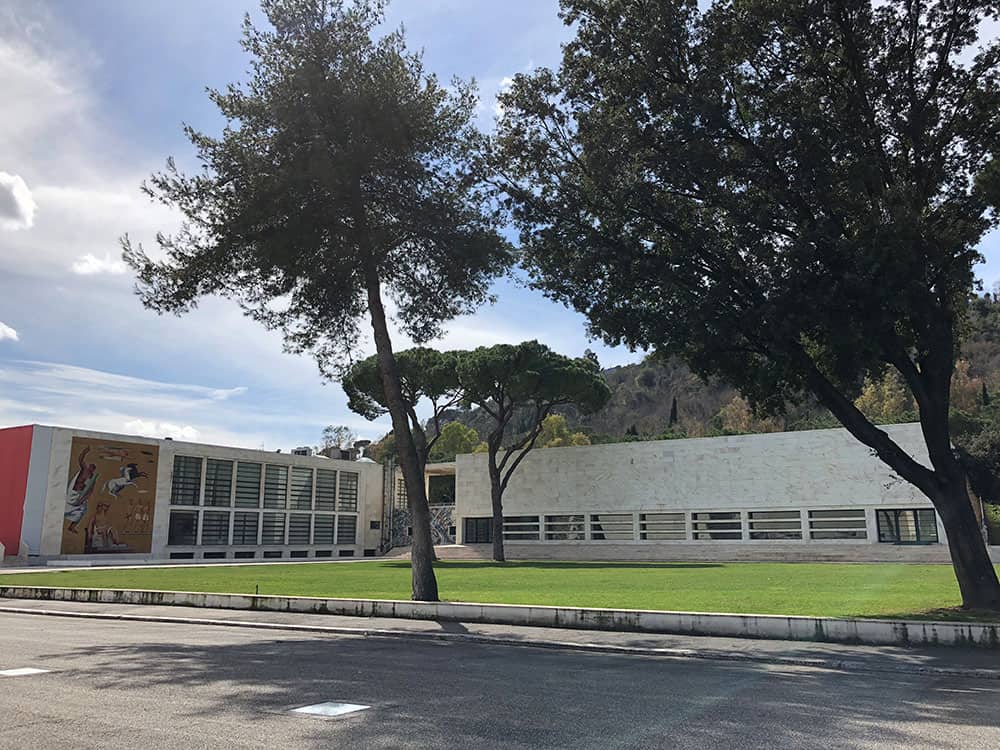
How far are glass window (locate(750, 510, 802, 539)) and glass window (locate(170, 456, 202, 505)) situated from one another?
30974 millimetres

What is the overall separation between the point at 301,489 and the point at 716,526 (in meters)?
27.0

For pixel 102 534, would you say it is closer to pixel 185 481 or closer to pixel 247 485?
pixel 185 481

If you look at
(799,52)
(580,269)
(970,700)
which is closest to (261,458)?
(580,269)

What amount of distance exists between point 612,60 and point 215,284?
9040 mm

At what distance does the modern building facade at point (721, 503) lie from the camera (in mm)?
37281

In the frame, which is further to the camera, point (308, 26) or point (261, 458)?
point (261, 458)

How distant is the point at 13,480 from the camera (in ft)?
122

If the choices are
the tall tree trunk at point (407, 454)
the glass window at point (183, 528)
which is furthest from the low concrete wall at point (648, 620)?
the glass window at point (183, 528)

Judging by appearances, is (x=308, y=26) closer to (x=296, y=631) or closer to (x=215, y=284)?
(x=215, y=284)

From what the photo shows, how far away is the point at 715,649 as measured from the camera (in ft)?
33.8

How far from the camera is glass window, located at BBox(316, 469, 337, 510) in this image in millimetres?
53500

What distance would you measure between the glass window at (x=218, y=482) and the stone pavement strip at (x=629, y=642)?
1192 inches

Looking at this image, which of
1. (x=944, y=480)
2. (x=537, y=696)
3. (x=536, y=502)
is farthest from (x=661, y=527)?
(x=537, y=696)

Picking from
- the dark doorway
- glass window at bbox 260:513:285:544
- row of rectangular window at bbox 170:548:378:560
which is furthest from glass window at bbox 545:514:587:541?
glass window at bbox 260:513:285:544
